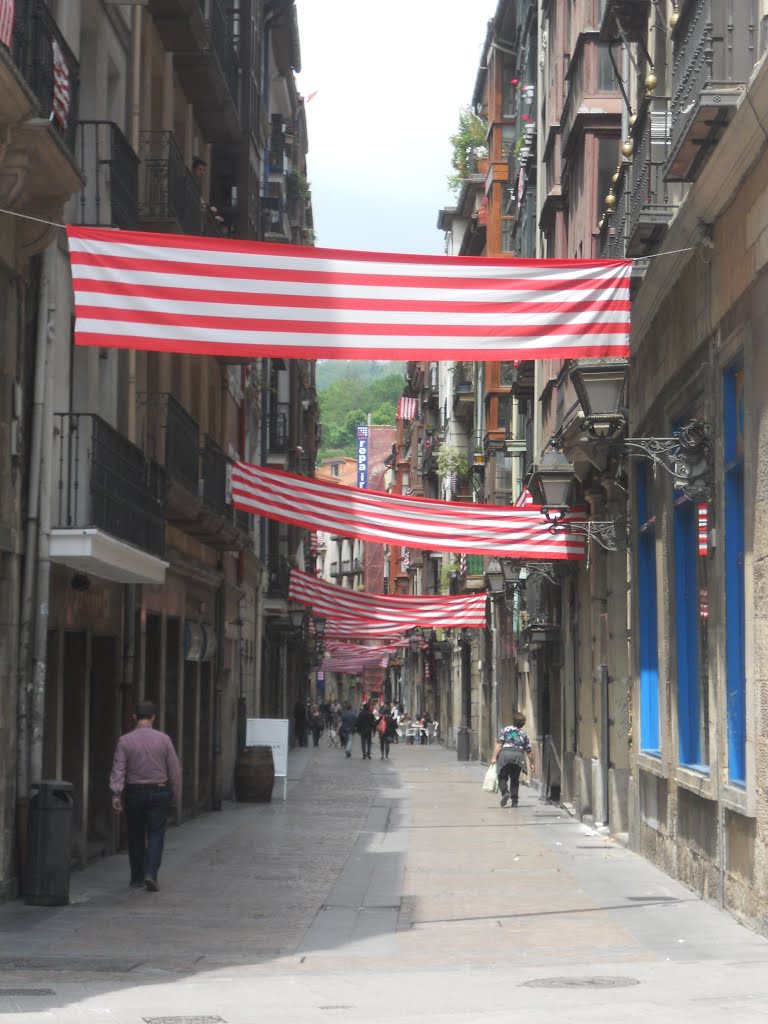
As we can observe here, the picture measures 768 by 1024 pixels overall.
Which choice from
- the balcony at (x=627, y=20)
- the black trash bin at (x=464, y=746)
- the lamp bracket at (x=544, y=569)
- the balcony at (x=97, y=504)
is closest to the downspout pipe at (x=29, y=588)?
the balcony at (x=97, y=504)

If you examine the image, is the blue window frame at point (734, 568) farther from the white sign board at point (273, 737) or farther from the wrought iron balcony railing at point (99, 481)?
the white sign board at point (273, 737)

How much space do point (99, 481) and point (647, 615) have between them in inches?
237

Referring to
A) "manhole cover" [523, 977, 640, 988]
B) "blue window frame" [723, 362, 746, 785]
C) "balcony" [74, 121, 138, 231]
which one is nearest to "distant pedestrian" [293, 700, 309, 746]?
"balcony" [74, 121, 138, 231]

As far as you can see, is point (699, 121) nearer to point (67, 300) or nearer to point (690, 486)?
point (690, 486)

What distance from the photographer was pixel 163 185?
2247 cm

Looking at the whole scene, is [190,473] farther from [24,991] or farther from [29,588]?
[24,991]

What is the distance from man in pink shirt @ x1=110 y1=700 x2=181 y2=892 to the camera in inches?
624

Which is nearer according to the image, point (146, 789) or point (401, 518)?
point (146, 789)

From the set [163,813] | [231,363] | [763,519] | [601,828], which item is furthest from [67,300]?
[231,363]

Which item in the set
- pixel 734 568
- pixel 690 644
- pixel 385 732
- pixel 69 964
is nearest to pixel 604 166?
pixel 690 644

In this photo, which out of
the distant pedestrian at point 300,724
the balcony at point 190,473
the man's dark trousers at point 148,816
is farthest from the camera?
the distant pedestrian at point 300,724

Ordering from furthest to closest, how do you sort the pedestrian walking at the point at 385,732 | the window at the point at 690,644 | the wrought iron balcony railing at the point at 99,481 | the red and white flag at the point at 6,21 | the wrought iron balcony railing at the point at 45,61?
the pedestrian walking at the point at 385,732 < the wrought iron balcony railing at the point at 99,481 < the window at the point at 690,644 < the wrought iron balcony railing at the point at 45,61 < the red and white flag at the point at 6,21

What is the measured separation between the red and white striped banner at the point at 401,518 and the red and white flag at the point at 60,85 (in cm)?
836

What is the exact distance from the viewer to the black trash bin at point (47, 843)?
14414 millimetres
